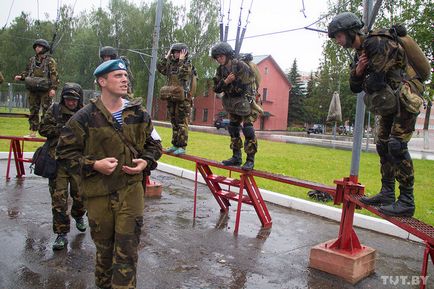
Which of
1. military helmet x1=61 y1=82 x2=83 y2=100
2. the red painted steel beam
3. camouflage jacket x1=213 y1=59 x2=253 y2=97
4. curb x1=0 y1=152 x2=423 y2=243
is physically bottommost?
curb x1=0 y1=152 x2=423 y2=243

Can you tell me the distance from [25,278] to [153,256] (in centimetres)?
143

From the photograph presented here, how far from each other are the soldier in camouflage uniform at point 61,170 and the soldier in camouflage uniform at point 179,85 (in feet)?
7.00

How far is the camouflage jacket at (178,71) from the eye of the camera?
7.03 metres

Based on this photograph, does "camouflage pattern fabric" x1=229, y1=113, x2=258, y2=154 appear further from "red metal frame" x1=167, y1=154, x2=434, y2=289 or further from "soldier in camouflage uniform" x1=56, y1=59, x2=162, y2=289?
"soldier in camouflage uniform" x1=56, y1=59, x2=162, y2=289

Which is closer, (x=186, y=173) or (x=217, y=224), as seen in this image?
(x=217, y=224)

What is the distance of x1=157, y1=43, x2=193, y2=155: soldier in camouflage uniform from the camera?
7.03 meters

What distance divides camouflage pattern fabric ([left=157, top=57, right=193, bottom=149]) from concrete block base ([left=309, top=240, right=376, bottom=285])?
333 cm

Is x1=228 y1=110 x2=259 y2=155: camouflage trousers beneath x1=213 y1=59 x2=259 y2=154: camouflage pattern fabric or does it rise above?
beneath

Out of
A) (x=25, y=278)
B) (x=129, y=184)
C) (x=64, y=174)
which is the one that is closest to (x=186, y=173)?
(x=64, y=174)

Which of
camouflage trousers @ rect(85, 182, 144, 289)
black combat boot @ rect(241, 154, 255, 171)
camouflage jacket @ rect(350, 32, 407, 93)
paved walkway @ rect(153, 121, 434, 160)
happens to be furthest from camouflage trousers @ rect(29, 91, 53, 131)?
paved walkway @ rect(153, 121, 434, 160)

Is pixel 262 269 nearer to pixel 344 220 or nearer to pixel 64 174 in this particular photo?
pixel 344 220

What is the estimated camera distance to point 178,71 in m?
7.03

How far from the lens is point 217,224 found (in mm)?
6699

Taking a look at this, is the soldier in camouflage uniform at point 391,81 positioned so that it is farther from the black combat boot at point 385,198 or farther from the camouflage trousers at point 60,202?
the camouflage trousers at point 60,202
